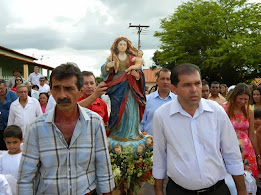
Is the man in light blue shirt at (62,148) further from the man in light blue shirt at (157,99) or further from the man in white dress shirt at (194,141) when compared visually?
the man in light blue shirt at (157,99)

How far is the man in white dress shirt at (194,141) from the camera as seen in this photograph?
2334 mm

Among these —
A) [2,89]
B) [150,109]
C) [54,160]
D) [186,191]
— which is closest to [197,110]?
[186,191]

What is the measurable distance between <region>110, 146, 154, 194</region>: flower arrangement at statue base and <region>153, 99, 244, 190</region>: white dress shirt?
4.64ft

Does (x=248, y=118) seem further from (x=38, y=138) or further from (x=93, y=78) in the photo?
(x=38, y=138)

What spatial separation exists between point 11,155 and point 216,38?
22.6 meters

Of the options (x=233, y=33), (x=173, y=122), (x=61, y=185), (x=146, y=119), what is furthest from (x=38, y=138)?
(x=233, y=33)

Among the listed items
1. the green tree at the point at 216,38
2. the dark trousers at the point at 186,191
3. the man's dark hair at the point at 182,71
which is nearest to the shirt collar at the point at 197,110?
the man's dark hair at the point at 182,71

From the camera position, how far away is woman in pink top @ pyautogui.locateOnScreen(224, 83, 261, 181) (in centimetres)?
413

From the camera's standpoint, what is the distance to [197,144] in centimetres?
233

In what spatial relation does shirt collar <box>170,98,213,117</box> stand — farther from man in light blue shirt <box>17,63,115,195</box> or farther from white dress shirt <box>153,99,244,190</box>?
man in light blue shirt <box>17,63,115,195</box>

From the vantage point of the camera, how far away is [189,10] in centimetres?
2534

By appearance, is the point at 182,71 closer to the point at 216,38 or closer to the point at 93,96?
the point at 93,96

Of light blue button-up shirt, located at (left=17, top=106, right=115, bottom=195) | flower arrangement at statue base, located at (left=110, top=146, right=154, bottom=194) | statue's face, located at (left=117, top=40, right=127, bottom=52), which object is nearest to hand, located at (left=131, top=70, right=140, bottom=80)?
statue's face, located at (left=117, top=40, right=127, bottom=52)

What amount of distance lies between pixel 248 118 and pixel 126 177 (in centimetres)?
198
